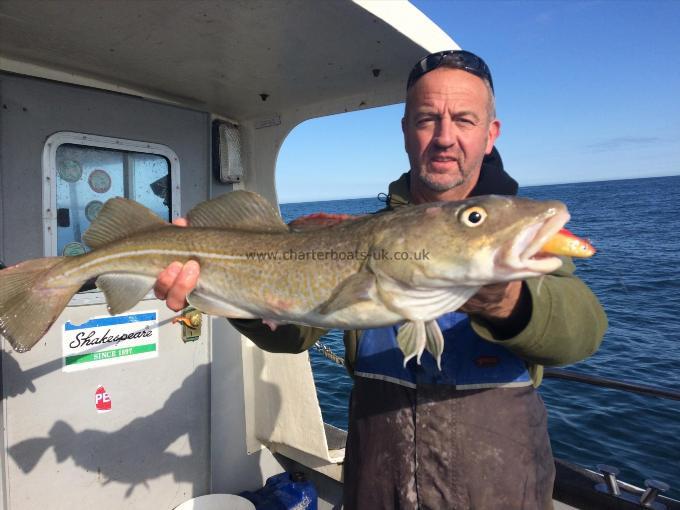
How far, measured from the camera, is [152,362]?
15.0 feet

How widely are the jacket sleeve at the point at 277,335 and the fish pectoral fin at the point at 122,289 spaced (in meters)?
0.60

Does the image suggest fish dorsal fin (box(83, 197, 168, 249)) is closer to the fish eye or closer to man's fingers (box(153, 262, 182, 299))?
man's fingers (box(153, 262, 182, 299))

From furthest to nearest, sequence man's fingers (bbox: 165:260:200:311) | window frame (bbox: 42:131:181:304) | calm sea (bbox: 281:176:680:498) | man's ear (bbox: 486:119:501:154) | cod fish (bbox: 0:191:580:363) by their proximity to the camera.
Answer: calm sea (bbox: 281:176:680:498), window frame (bbox: 42:131:181:304), man's ear (bbox: 486:119:501:154), man's fingers (bbox: 165:260:200:311), cod fish (bbox: 0:191:580:363)

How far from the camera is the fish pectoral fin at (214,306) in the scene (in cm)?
264

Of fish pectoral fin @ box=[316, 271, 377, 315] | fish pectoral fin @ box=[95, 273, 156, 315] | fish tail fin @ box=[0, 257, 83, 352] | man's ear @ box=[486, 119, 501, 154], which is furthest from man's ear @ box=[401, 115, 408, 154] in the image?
fish tail fin @ box=[0, 257, 83, 352]

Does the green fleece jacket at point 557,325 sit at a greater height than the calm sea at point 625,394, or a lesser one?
greater

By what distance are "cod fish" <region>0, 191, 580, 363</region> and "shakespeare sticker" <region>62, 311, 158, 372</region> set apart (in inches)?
57.1

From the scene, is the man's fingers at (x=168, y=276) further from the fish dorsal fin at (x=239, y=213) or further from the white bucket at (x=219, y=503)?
the white bucket at (x=219, y=503)

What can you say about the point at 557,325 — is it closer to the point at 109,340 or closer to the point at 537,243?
the point at 537,243

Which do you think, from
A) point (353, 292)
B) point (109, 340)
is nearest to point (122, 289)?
point (353, 292)

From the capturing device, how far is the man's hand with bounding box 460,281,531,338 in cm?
208

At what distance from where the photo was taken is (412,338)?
2.18 m

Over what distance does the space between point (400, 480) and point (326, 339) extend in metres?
13.8

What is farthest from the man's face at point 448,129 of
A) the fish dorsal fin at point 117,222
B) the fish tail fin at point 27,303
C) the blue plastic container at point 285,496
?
the blue plastic container at point 285,496
